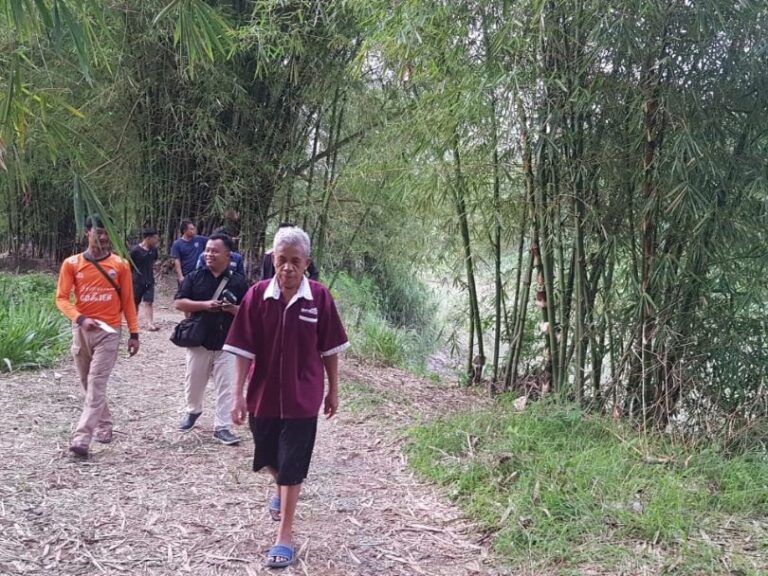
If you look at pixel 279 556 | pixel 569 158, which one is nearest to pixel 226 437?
pixel 279 556

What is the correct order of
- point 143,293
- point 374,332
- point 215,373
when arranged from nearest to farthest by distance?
point 215,373 → point 143,293 → point 374,332

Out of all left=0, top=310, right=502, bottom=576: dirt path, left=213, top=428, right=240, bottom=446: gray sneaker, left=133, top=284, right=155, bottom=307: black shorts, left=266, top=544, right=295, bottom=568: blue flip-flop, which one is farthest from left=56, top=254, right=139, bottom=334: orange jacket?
left=133, top=284, right=155, bottom=307: black shorts

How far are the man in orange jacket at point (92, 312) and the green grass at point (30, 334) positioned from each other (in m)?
1.88

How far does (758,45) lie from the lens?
2990mm

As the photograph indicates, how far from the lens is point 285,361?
2.33 m

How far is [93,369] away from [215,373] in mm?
643

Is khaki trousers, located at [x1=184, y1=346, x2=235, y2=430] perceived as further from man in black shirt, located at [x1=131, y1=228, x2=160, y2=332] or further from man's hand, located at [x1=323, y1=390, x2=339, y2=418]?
man in black shirt, located at [x1=131, y1=228, x2=160, y2=332]

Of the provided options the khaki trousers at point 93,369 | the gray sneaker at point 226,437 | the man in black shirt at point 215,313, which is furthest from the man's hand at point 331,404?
the khaki trousers at point 93,369

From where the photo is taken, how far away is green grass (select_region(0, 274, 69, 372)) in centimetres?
484

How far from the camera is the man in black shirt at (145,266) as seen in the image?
5.81m

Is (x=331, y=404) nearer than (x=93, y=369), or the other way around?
(x=331, y=404)

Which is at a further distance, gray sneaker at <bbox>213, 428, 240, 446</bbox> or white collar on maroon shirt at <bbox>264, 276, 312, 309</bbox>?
gray sneaker at <bbox>213, 428, 240, 446</bbox>

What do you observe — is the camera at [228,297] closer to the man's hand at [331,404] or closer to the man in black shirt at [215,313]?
the man in black shirt at [215,313]

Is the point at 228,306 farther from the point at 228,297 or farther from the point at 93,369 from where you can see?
the point at 93,369
